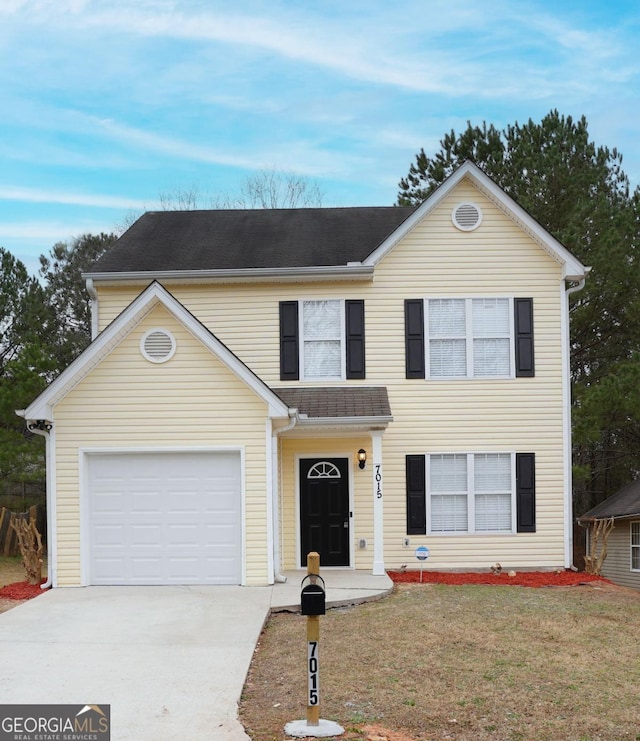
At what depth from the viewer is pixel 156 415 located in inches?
522

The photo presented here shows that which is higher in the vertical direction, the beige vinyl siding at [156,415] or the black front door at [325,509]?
the beige vinyl siding at [156,415]

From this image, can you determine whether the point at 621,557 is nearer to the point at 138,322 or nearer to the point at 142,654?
the point at 138,322

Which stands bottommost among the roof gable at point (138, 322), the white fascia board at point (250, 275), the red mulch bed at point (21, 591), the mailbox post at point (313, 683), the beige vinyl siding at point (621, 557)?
the beige vinyl siding at point (621, 557)

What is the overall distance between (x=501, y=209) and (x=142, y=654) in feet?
34.5

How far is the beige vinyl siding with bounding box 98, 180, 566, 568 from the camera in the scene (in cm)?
1540

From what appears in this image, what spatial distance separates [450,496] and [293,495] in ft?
9.55

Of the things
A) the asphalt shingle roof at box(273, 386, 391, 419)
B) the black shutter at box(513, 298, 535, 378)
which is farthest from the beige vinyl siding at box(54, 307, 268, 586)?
the black shutter at box(513, 298, 535, 378)

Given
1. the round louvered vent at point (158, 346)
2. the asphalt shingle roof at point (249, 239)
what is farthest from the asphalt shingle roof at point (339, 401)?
the round louvered vent at point (158, 346)

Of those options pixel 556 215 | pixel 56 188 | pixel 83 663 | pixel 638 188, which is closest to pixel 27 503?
pixel 56 188

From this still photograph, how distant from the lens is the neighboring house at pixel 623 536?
818 inches

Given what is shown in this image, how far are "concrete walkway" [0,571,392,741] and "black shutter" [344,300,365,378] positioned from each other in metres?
3.98

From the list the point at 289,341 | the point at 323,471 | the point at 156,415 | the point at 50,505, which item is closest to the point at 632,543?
the point at 323,471

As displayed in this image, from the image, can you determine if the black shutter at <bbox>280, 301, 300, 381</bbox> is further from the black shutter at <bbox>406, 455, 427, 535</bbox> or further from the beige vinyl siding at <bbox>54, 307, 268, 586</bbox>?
the black shutter at <bbox>406, 455, 427, 535</bbox>

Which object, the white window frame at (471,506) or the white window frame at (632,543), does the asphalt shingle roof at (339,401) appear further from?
the white window frame at (632,543)
